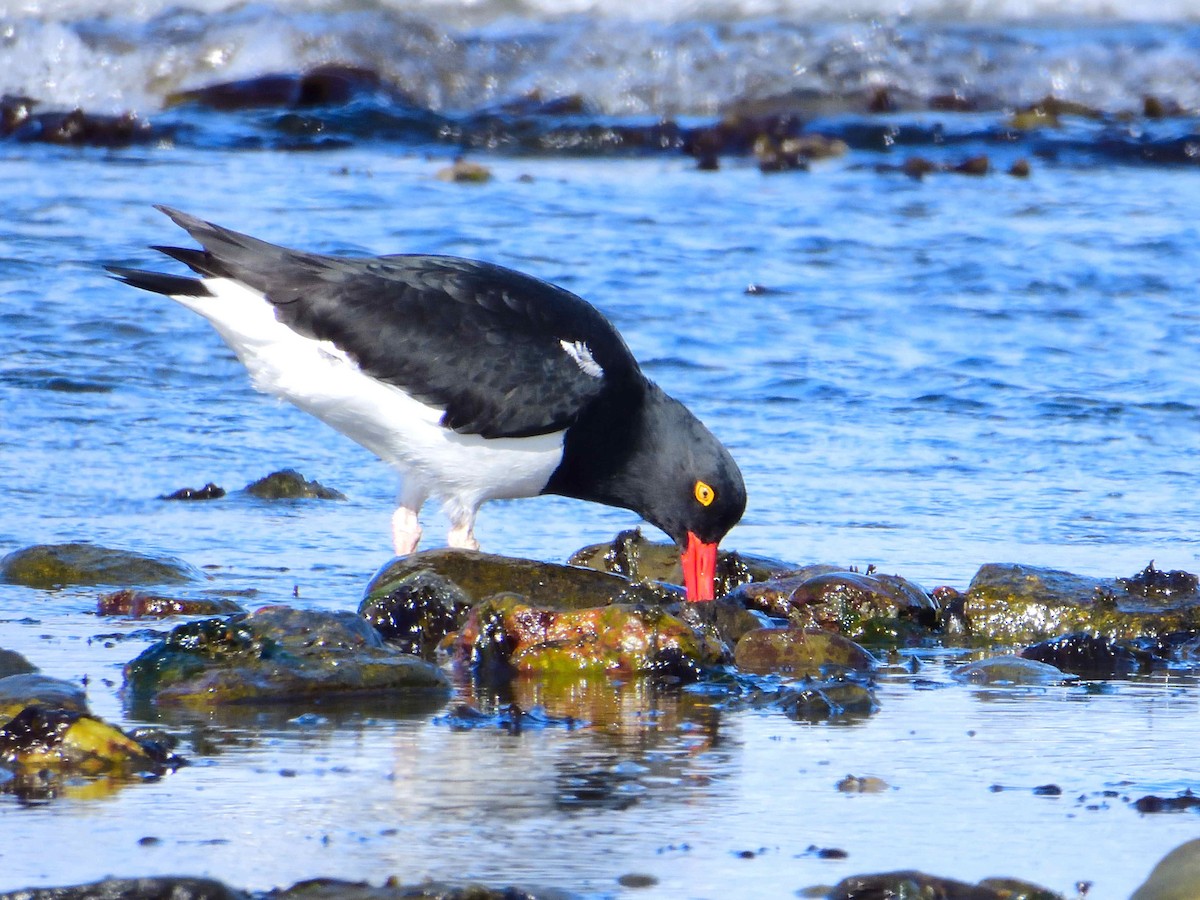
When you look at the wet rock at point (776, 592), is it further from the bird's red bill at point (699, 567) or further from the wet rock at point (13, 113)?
the wet rock at point (13, 113)

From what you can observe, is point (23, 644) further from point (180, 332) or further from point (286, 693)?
point (180, 332)

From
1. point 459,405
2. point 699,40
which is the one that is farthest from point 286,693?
point 699,40

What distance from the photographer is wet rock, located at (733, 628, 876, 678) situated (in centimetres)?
501

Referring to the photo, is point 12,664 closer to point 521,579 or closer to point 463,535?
point 521,579

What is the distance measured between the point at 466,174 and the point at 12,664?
359 inches

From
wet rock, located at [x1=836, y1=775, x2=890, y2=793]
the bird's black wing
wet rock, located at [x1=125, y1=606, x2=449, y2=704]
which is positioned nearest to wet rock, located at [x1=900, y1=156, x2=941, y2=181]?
the bird's black wing

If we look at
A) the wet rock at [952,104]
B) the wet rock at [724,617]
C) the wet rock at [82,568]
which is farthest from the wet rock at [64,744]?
the wet rock at [952,104]

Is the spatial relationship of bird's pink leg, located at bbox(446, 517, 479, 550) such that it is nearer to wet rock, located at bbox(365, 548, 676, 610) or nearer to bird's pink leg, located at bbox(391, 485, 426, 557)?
bird's pink leg, located at bbox(391, 485, 426, 557)

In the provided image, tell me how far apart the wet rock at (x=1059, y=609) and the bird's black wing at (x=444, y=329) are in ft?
A: 4.83

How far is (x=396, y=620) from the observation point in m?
5.32

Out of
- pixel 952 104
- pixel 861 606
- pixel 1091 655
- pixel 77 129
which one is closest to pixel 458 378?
pixel 861 606

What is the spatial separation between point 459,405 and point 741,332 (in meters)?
3.69

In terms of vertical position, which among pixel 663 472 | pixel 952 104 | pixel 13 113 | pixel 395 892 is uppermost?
pixel 952 104

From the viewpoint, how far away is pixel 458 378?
19.5 feet
